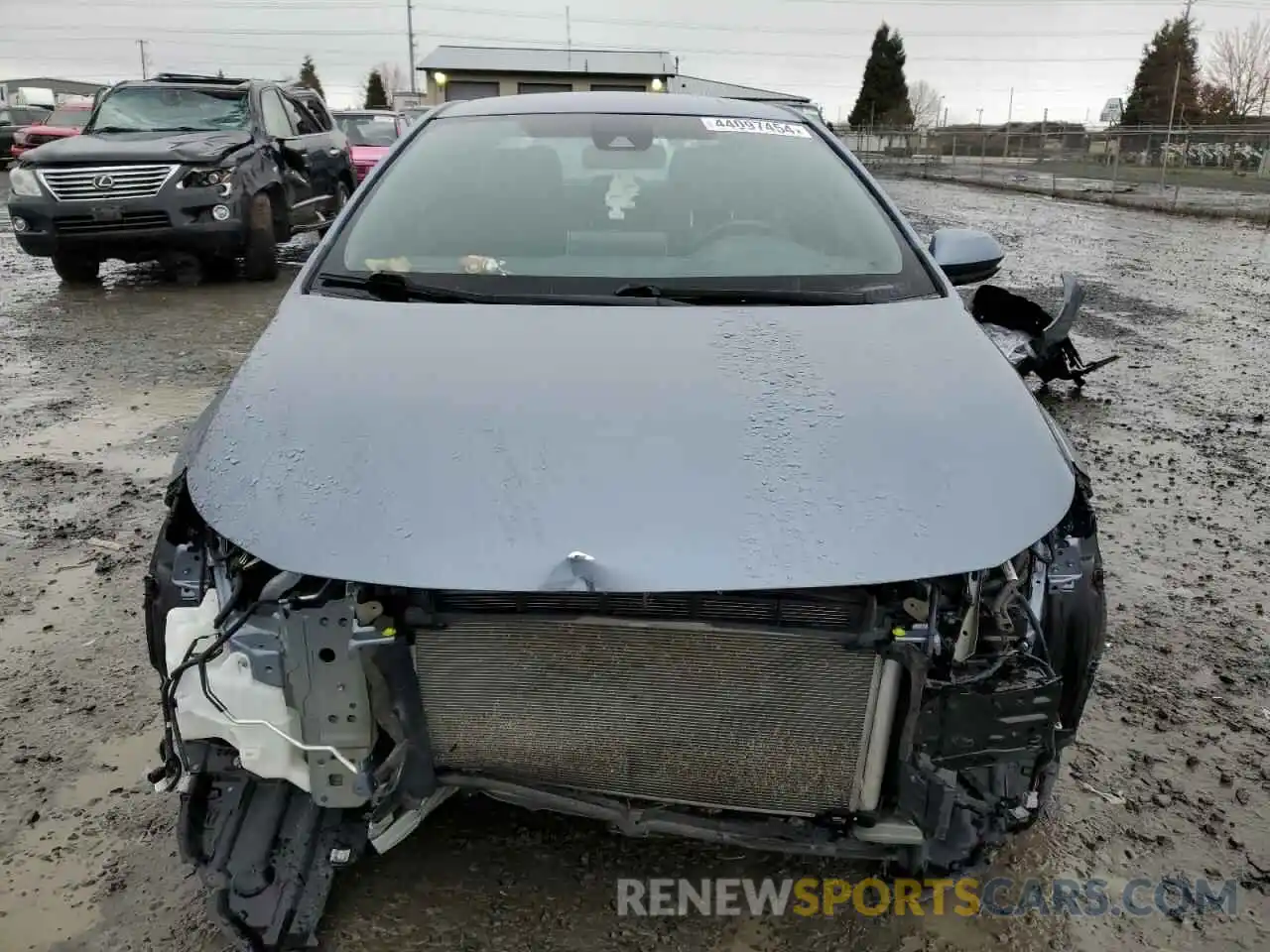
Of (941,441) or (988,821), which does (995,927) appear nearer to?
(988,821)

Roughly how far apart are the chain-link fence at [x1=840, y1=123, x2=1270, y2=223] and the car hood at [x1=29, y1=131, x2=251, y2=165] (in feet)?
54.1

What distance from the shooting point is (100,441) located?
4.86 m

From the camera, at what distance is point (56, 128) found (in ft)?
64.8

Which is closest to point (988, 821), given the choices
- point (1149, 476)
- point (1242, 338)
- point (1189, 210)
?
point (1149, 476)

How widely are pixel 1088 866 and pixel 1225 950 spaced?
0.97 feet

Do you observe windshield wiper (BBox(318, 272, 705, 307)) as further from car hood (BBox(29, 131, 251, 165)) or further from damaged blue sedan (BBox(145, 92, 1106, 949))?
car hood (BBox(29, 131, 251, 165))

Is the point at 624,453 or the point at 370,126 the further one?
the point at 370,126

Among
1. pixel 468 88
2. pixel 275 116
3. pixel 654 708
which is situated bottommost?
pixel 654 708

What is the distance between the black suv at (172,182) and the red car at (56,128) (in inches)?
459

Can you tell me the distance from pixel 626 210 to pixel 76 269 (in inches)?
316

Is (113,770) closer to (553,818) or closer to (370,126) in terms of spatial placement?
(553,818)

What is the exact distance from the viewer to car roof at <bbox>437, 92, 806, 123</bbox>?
3.39 m

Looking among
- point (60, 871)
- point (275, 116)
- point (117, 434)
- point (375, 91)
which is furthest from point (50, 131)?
point (375, 91)

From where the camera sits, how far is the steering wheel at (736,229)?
283 centimetres
